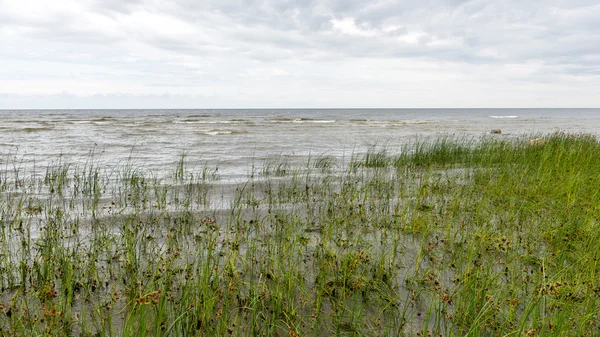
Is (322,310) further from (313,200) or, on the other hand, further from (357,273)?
(313,200)

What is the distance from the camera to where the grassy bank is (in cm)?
344

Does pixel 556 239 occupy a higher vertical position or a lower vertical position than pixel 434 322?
higher

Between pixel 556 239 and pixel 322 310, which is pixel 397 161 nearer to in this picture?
pixel 556 239

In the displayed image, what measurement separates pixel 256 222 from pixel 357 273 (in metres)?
2.32

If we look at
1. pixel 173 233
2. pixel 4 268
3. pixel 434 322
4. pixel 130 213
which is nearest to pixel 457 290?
pixel 434 322

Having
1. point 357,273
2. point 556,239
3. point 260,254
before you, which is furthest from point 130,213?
point 556,239

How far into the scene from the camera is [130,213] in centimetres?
709

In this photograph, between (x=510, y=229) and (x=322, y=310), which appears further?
(x=510, y=229)

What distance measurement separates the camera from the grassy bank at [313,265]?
3.44m

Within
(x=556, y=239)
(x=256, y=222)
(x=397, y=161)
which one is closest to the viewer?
(x=556, y=239)

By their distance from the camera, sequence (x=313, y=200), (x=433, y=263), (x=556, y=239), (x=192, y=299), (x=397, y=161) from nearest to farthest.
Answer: (x=192, y=299) → (x=433, y=263) → (x=556, y=239) → (x=313, y=200) → (x=397, y=161)

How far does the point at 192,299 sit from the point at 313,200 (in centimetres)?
467

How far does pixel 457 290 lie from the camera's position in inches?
154

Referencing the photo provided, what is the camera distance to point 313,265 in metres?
4.79
